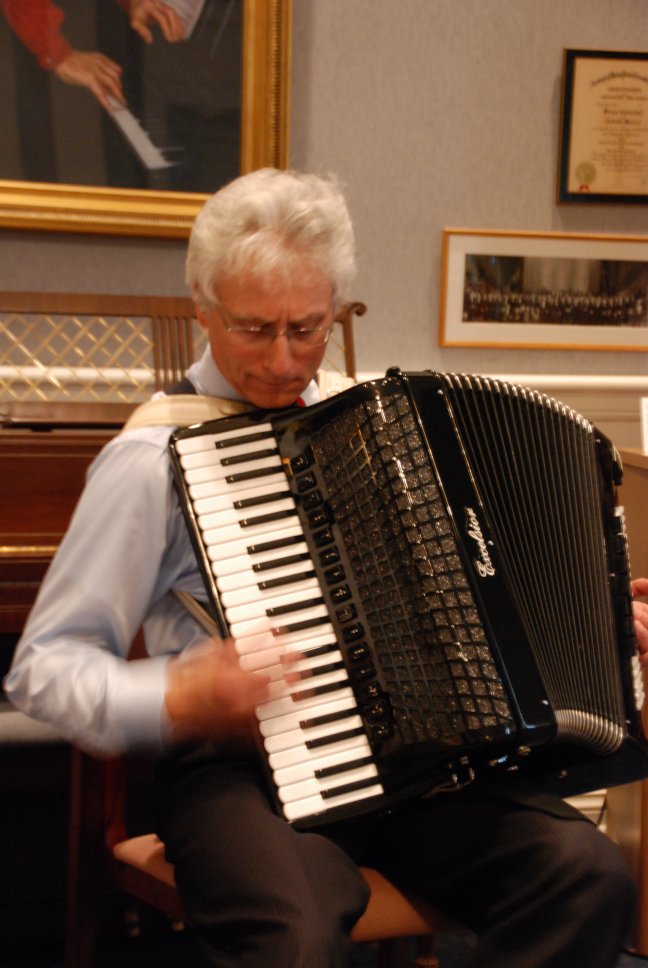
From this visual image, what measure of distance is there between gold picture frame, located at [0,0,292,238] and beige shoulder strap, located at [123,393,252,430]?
2.78 feet

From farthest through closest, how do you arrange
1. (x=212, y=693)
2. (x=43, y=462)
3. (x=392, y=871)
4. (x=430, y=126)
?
(x=430, y=126) < (x=43, y=462) < (x=392, y=871) < (x=212, y=693)

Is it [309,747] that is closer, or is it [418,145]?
[309,747]

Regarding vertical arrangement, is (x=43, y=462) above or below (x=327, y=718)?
above

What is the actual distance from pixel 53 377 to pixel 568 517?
112cm

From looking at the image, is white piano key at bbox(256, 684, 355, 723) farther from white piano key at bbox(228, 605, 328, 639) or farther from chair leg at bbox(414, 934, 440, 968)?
chair leg at bbox(414, 934, 440, 968)

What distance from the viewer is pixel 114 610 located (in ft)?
3.74

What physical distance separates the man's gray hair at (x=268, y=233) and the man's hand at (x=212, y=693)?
18.1 inches

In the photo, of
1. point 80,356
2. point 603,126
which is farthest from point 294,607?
point 603,126

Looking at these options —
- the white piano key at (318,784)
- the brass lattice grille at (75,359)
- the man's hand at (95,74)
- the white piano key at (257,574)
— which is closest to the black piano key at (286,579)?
the white piano key at (257,574)

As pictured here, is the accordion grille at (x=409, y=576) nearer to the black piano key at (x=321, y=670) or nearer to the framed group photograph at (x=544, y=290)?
the black piano key at (x=321, y=670)

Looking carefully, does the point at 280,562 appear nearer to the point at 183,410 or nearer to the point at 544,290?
the point at 183,410

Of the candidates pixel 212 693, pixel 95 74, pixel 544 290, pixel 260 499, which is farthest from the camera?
pixel 544 290

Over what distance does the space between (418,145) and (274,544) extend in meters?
1.29

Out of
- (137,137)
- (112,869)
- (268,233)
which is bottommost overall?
(112,869)
